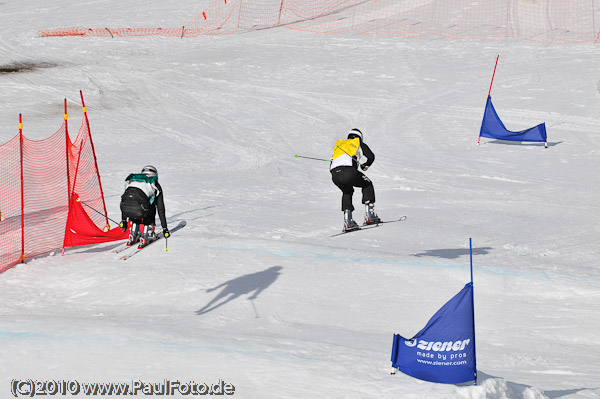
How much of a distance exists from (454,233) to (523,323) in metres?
4.35

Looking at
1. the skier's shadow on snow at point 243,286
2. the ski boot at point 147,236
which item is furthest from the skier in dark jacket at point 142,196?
the skier's shadow on snow at point 243,286

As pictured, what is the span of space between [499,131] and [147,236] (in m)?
11.1

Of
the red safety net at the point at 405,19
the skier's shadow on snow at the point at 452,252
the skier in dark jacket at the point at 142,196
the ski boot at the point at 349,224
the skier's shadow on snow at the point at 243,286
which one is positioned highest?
the red safety net at the point at 405,19

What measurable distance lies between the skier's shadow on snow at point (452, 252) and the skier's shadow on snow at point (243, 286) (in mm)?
2402

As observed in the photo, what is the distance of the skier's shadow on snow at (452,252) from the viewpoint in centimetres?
1143

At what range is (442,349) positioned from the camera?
6.08 m

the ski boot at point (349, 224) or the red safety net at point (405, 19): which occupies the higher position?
the red safety net at point (405, 19)

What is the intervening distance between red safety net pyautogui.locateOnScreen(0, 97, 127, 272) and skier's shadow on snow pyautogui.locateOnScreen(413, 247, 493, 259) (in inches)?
172

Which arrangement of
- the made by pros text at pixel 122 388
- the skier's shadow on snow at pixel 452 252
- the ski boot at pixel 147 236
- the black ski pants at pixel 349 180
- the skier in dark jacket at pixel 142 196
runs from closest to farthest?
the made by pros text at pixel 122 388 < the skier in dark jacket at pixel 142 196 < the ski boot at pixel 147 236 < the skier's shadow on snow at pixel 452 252 < the black ski pants at pixel 349 180

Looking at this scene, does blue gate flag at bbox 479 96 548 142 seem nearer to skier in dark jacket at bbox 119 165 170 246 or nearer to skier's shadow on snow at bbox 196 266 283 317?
skier's shadow on snow at bbox 196 266 283 317

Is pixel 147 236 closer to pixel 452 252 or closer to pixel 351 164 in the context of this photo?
pixel 351 164

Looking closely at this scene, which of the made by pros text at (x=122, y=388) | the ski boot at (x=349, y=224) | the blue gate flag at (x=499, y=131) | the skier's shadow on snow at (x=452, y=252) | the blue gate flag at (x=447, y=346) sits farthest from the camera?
the blue gate flag at (x=499, y=131)

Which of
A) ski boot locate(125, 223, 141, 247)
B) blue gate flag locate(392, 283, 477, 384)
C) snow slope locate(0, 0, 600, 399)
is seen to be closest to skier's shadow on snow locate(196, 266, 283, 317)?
snow slope locate(0, 0, 600, 399)

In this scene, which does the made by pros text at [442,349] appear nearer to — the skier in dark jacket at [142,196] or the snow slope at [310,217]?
the snow slope at [310,217]
